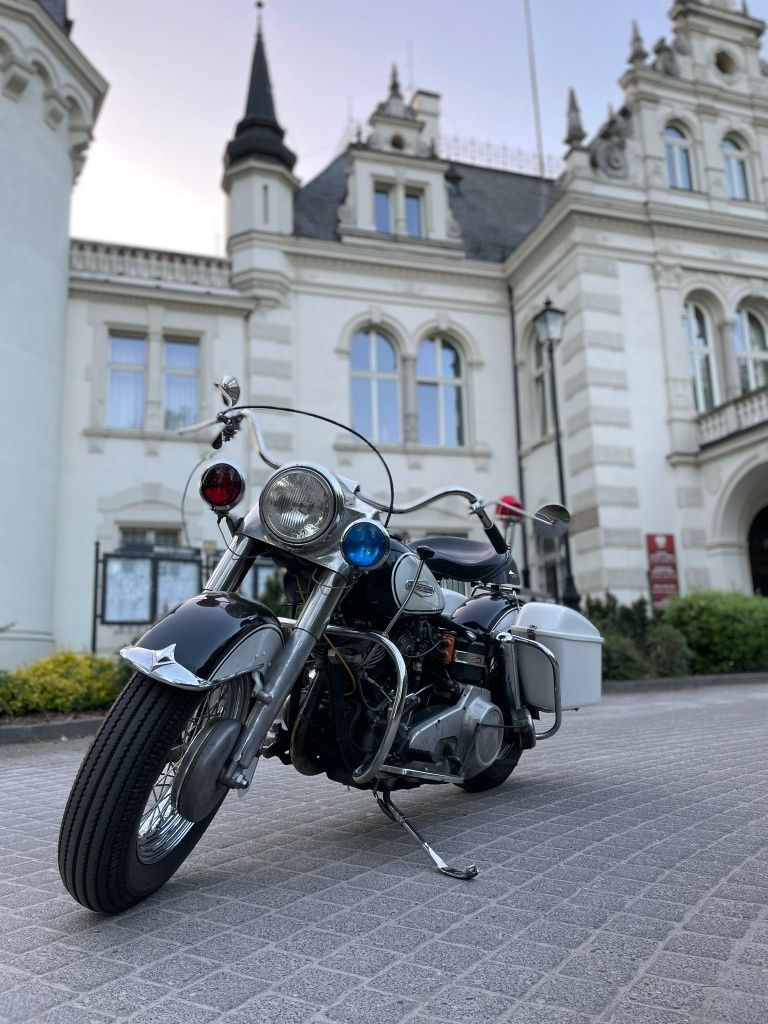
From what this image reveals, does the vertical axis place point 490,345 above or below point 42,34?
below

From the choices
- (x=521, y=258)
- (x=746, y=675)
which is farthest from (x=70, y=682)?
(x=521, y=258)

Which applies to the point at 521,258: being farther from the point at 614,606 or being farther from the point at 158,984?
the point at 158,984

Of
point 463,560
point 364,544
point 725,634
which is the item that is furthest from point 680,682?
point 364,544

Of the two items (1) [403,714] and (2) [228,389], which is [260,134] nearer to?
(2) [228,389]

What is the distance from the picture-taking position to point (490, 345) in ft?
62.0

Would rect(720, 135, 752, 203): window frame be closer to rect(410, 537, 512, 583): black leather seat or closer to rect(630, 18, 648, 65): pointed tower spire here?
rect(630, 18, 648, 65): pointed tower spire

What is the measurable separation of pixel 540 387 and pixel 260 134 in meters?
8.52

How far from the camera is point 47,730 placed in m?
7.38

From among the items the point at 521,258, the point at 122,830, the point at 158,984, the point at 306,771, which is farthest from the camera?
the point at 521,258

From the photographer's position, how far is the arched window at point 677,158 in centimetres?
1802

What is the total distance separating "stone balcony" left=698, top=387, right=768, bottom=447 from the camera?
1502cm

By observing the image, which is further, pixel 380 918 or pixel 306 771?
pixel 306 771

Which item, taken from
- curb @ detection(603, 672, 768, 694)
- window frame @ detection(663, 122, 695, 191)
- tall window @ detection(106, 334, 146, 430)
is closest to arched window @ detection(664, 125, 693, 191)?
window frame @ detection(663, 122, 695, 191)

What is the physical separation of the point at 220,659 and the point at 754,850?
2.11m
